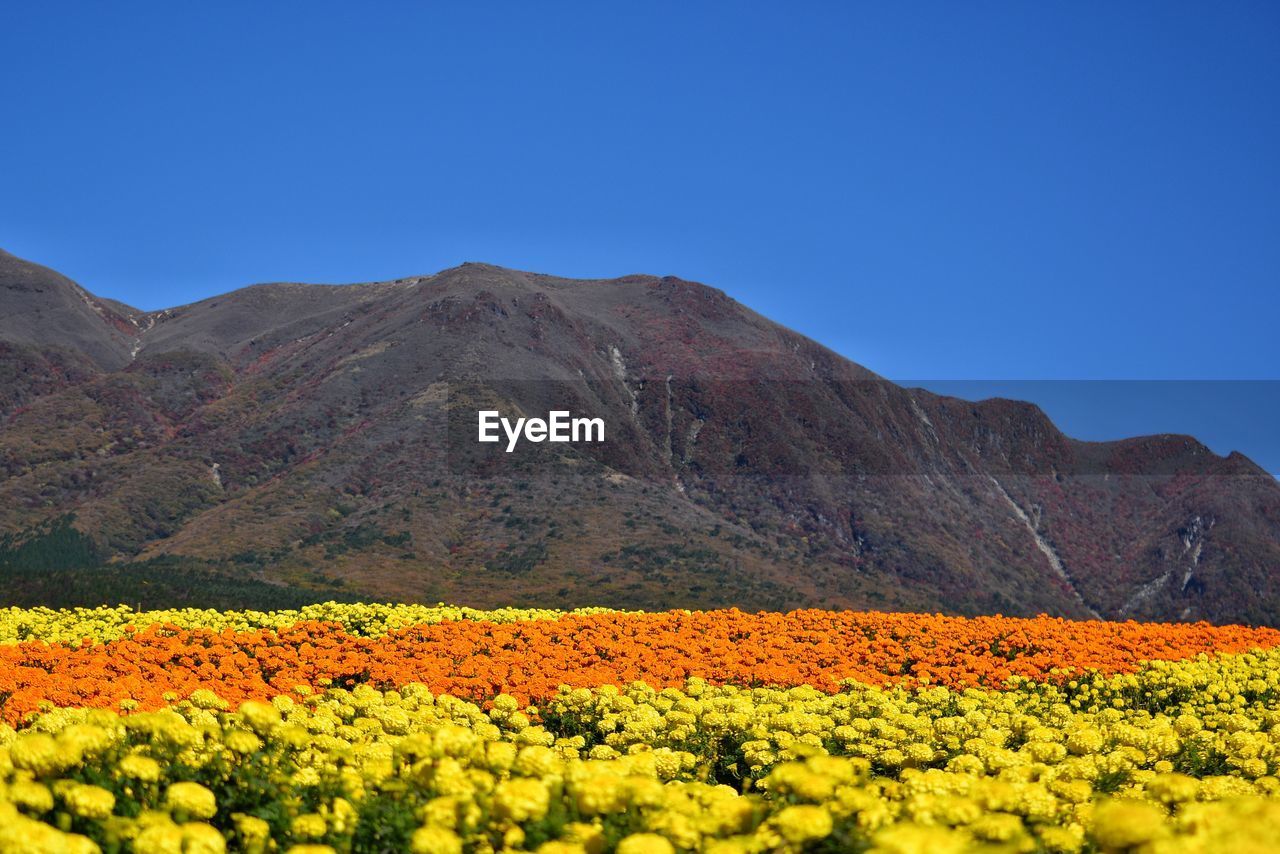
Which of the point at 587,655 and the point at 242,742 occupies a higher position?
the point at 242,742

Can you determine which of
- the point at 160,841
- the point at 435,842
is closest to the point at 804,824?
the point at 435,842

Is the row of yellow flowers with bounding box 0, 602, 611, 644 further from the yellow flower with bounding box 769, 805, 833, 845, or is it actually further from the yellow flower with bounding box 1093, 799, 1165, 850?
the yellow flower with bounding box 1093, 799, 1165, 850

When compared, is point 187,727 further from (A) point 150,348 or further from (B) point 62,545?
(A) point 150,348

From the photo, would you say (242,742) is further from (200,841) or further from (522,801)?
(522,801)

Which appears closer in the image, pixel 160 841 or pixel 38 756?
pixel 160 841

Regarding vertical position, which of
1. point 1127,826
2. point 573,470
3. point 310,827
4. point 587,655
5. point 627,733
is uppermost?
point 573,470

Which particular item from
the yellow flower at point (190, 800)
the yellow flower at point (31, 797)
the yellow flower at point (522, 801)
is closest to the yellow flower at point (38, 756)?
the yellow flower at point (31, 797)

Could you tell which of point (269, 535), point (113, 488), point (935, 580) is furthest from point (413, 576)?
point (935, 580)
